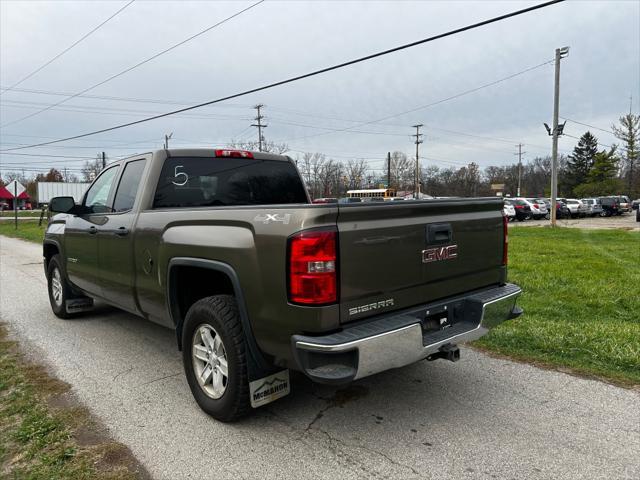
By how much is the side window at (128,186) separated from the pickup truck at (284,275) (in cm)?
2

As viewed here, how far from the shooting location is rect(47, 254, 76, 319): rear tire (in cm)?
635

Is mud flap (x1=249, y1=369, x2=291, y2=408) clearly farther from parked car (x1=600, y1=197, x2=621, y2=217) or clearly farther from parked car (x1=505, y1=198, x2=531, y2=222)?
parked car (x1=600, y1=197, x2=621, y2=217)

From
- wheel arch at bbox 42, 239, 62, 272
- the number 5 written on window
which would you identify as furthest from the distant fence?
the number 5 written on window

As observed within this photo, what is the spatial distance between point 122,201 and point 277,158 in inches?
Answer: 64.5

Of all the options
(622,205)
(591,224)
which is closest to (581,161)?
(622,205)

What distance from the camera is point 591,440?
3.15 m

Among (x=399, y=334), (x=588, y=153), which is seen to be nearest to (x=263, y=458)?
(x=399, y=334)

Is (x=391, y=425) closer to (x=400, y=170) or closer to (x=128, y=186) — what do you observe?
(x=128, y=186)

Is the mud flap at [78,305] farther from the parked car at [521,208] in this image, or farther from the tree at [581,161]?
the tree at [581,161]

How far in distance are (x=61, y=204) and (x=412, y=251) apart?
410 centimetres

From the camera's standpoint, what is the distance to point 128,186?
4832mm

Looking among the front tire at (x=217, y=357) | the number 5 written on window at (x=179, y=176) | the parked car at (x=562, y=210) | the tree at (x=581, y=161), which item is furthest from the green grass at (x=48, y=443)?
the tree at (x=581, y=161)

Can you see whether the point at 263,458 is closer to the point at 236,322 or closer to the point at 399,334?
the point at 236,322

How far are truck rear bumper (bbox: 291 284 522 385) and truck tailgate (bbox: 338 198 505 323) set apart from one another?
3.6 inches
